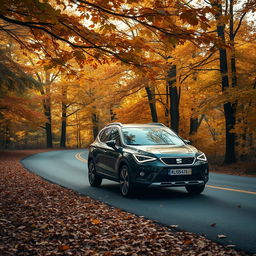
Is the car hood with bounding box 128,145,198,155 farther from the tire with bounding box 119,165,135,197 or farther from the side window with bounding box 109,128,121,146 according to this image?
the side window with bounding box 109,128,121,146

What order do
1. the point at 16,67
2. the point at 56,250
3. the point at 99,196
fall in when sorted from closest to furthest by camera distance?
the point at 56,250 < the point at 99,196 < the point at 16,67

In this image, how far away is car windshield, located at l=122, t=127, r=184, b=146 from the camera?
10.2m

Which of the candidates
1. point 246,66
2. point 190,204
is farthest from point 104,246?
point 246,66

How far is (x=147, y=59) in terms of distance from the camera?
8180mm

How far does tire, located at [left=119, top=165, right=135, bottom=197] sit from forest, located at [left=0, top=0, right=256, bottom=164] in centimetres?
245

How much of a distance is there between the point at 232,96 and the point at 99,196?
9.34 metres

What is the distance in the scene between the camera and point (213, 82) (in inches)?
814

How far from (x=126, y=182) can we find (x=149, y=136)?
5.17 feet

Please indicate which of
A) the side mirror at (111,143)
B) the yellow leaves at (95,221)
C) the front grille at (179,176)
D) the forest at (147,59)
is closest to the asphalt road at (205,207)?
the front grille at (179,176)

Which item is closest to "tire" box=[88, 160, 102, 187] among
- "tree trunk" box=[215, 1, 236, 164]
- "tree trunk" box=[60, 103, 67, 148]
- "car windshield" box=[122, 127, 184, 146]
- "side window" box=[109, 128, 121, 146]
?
"side window" box=[109, 128, 121, 146]

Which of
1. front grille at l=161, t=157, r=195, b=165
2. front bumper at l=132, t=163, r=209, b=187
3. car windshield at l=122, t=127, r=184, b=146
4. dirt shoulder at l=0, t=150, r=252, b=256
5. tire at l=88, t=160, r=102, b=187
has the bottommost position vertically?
dirt shoulder at l=0, t=150, r=252, b=256

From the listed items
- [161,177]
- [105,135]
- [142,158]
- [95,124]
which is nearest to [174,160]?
[161,177]

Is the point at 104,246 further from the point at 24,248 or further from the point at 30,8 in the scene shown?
the point at 30,8

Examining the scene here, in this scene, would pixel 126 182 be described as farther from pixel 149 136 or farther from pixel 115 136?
pixel 115 136
